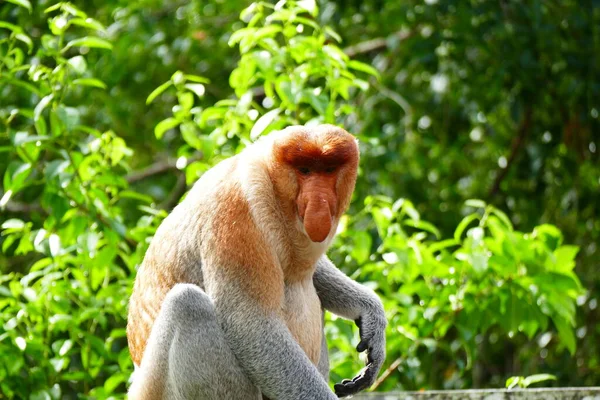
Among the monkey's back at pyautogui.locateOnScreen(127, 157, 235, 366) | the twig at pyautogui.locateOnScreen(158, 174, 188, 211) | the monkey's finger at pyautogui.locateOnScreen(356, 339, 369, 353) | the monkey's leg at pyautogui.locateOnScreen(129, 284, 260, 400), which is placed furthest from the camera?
the twig at pyautogui.locateOnScreen(158, 174, 188, 211)

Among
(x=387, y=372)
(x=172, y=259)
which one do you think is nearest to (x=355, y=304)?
(x=172, y=259)

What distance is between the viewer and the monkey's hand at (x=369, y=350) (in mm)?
3838

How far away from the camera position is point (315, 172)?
3.40 metres

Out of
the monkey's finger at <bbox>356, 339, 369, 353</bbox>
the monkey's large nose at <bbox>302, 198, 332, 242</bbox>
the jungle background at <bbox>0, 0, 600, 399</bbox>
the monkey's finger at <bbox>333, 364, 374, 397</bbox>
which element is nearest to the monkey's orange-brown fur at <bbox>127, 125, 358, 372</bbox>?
the monkey's large nose at <bbox>302, 198, 332, 242</bbox>

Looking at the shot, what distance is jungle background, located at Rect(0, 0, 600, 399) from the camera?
15.6 feet

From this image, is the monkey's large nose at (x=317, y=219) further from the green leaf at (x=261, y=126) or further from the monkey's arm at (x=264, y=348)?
the green leaf at (x=261, y=126)

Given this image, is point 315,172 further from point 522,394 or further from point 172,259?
point 522,394

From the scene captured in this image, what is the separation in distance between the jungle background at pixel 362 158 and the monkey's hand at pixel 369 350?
82cm

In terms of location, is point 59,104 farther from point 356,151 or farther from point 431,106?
point 431,106

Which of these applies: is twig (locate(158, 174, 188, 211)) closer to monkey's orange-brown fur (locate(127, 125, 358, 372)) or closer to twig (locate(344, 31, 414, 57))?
twig (locate(344, 31, 414, 57))

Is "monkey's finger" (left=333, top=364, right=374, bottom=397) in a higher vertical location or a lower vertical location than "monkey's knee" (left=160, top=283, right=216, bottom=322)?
lower

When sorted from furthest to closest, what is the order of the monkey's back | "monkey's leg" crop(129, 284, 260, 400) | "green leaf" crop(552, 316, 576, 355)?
"green leaf" crop(552, 316, 576, 355), the monkey's back, "monkey's leg" crop(129, 284, 260, 400)

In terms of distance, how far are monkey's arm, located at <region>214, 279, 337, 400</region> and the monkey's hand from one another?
1.19 ft

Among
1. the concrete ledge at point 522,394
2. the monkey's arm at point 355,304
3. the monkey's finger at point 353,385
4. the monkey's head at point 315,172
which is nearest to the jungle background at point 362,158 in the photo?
the concrete ledge at point 522,394
